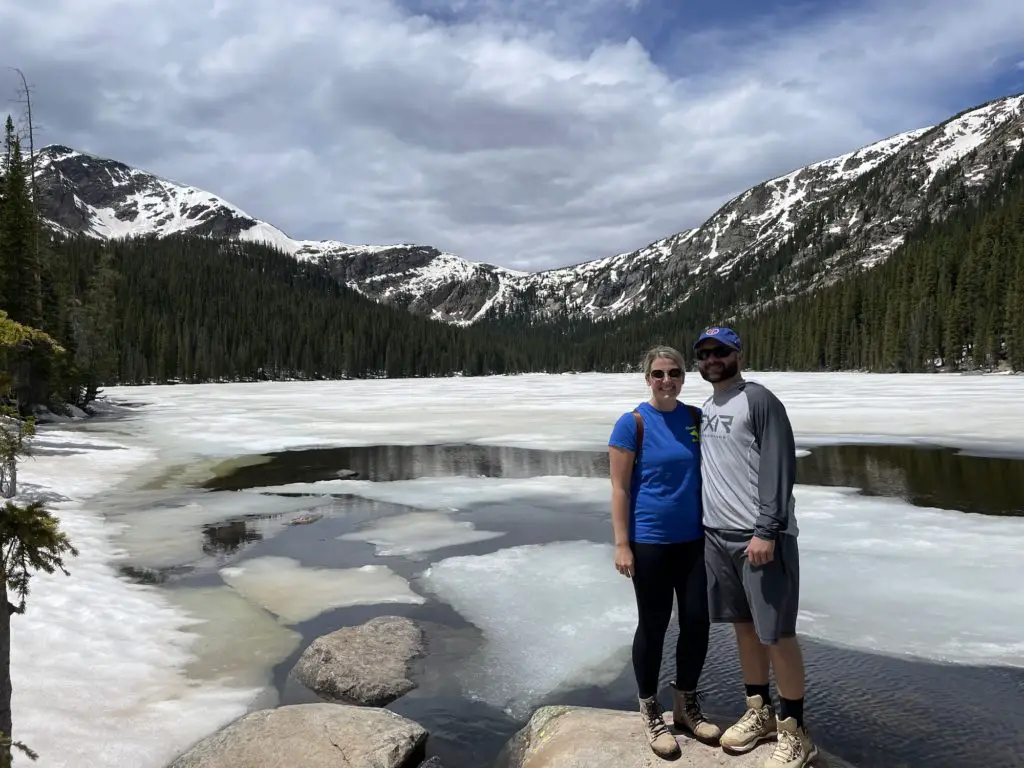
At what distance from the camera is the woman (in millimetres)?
3932

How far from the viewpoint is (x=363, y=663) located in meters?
5.88

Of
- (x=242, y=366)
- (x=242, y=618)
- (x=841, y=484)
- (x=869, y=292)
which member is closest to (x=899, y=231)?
(x=869, y=292)

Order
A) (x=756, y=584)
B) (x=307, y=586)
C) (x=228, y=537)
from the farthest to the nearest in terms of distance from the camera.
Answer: (x=228, y=537), (x=307, y=586), (x=756, y=584)

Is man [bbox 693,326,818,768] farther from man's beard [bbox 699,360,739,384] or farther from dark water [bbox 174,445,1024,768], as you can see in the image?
dark water [bbox 174,445,1024,768]

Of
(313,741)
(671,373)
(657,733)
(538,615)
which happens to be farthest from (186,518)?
(671,373)

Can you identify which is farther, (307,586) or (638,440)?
(307,586)

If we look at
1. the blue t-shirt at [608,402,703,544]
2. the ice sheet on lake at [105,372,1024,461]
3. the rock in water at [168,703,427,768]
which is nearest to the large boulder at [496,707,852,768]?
the rock in water at [168,703,427,768]

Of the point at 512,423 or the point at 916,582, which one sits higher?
the point at 512,423

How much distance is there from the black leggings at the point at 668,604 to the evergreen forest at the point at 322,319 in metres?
4.05

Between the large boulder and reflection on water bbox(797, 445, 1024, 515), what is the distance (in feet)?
33.8

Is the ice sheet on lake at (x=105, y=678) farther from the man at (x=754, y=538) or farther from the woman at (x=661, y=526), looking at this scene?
the man at (x=754, y=538)

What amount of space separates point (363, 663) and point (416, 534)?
16.4 feet

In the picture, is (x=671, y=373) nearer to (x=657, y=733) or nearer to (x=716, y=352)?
(x=716, y=352)

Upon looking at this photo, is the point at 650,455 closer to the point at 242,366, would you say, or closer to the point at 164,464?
the point at 164,464
